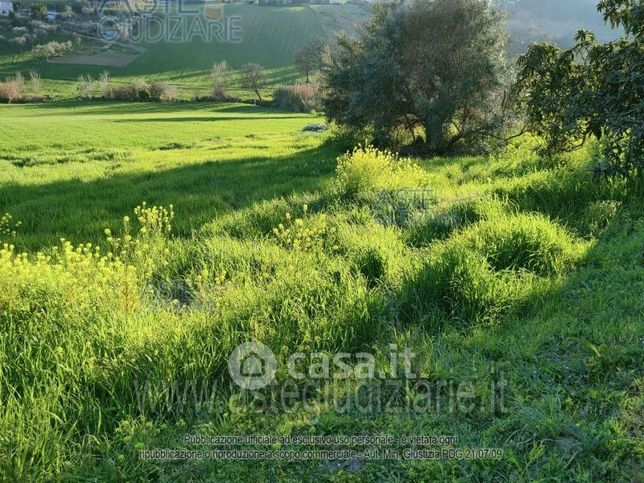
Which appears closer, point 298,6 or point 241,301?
point 241,301

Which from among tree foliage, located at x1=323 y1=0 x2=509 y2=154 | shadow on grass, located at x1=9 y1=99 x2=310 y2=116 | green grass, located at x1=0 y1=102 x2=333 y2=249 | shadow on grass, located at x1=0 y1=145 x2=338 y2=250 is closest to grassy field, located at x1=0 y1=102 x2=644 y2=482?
shadow on grass, located at x1=0 y1=145 x2=338 y2=250

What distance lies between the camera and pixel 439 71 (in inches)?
778

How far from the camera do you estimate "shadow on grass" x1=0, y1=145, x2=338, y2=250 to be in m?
9.80

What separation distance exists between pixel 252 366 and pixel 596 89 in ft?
24.6

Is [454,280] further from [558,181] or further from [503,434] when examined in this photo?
[558,181]

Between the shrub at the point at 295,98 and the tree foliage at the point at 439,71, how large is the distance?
186 feet

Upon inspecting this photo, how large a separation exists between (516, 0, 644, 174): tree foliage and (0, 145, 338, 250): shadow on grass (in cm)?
595

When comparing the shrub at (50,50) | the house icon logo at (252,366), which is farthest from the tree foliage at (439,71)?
the shrub at (50,50)

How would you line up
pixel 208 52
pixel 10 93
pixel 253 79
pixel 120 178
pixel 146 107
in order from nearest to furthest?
pixel 120 178
pixel 146 107
pixel 10 93
pixel 253 79
pixel 208 52

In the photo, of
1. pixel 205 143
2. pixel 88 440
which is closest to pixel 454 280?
pixel 88 440

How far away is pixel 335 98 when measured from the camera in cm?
2362

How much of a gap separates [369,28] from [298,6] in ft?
601

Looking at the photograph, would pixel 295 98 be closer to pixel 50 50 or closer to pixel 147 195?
pixel 147 195

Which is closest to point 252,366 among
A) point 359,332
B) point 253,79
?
point 359,332
